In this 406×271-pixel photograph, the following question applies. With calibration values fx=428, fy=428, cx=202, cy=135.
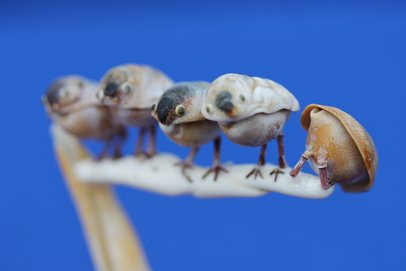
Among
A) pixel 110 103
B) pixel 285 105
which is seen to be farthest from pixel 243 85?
pixel 110 103

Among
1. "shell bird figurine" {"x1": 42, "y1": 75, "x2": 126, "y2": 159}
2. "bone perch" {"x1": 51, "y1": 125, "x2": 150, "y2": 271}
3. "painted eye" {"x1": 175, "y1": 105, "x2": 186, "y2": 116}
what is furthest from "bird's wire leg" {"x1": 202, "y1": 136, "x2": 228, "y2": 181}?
"bone perch" {"x1": 51, "y1": 125, "x2": 150, "y2": 271}

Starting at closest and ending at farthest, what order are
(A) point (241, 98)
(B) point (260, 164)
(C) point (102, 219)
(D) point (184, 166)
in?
(A) point (241, 98) < (B) point (260, 164) < (D) point (184, 166) < (C) point (102, 219)

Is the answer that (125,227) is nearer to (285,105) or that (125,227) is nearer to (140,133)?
(140,133)

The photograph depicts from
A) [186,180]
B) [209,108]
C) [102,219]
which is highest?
[209,108]

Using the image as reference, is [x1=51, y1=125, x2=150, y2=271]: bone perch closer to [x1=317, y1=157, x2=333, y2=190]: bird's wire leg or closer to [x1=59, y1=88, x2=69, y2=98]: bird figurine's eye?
[x1=59, y1=88, x2=69, y2=98]: bird figurine's eye

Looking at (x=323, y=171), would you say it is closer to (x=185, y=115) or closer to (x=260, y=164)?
(x=260, y=164)

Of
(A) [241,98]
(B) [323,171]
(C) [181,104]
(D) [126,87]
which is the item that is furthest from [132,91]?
(B) [323,171]
